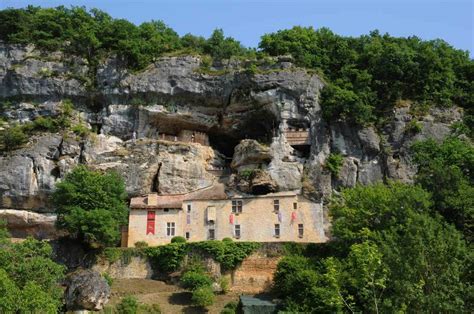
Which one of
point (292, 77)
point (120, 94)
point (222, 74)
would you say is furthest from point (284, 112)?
point (120, 94)

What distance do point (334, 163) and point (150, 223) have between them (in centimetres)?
1506

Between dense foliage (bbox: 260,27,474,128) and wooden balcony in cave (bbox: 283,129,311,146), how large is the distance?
7.69ft

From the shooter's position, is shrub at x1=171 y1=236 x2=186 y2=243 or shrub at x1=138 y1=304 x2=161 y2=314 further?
shrub at x1=171 y1=236 x2=186 y2=243

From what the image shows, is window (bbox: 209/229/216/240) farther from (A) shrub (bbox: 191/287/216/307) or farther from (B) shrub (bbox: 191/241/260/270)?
(A) shrub (bbox: 191/287/216/307)

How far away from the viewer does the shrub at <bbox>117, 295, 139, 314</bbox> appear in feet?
120

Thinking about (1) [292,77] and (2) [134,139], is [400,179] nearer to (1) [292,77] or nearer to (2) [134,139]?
(1) [292,77]

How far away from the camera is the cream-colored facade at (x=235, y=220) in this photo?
4638cm

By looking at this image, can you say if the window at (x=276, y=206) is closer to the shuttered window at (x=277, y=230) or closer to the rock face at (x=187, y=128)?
the shuttered window at (x=277, y=230)

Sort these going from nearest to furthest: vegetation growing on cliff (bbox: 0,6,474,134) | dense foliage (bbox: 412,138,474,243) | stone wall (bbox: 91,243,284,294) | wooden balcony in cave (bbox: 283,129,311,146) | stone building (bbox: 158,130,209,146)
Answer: dense foliage (bbox: 412,138,474,243) < stone wall (bbox: 91,243,284,294) < wooden balcony in cave (bbox: 283,129,311,146) < vegetation growing on cliff (bbox: 0,6,474,134) < stone building (bbox: 158,130,209,146)

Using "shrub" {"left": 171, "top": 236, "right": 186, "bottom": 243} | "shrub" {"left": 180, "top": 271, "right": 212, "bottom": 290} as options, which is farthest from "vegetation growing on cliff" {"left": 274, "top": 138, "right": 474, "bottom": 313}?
"shrub" {"left": 171, "top": 236, "right": 186, "bottom": 243}

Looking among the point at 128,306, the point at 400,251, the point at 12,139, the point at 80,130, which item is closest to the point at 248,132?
the point at 80,130

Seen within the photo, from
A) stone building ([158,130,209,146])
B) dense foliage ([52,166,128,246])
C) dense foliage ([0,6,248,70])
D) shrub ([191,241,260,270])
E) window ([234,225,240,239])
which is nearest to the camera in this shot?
shrub ([191,241,260,270])

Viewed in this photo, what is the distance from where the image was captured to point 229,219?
155ft

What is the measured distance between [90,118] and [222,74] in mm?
12105
